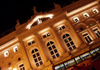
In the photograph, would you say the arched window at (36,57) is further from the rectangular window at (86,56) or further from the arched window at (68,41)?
the rectangular window at (86,56)

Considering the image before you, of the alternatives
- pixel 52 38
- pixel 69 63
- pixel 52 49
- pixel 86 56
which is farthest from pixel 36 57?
pixel 86 56

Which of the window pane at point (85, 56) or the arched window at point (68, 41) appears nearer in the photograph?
the window pane at point (85, 56)

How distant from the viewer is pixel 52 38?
77.0 feet

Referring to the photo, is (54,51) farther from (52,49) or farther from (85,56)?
(85,56)

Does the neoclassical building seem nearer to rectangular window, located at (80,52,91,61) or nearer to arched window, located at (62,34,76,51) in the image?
arched window, located at (62,34,76,51)

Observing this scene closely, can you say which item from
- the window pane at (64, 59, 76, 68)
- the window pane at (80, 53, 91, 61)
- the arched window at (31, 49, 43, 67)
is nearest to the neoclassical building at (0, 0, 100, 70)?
the arched window at (31, 49, 43, 67)

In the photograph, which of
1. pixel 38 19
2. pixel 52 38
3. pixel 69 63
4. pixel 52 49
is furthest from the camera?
pixel 38 19

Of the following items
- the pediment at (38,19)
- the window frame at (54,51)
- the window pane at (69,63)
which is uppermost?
the pediment at (38,19)

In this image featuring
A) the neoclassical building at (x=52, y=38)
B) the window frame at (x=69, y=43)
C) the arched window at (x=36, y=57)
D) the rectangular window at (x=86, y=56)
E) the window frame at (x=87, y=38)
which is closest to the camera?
→ the rectangular window at (x=86, y=56)

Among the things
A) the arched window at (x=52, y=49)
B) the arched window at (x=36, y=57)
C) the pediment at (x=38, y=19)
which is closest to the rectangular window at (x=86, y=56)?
the arched window at (x=52, y=49)

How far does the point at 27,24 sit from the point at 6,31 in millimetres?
7969

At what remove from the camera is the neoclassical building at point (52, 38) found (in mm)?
21562

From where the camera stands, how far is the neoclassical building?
21.6m

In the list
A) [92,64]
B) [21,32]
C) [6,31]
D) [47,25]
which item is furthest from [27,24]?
[92,64]
